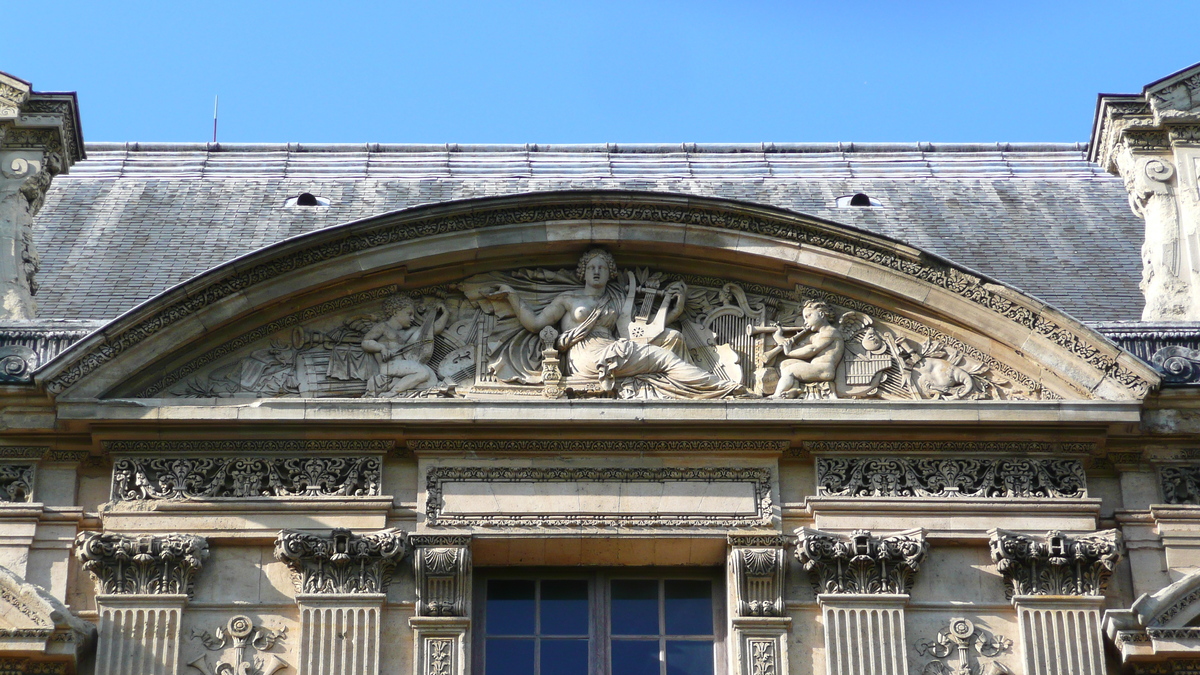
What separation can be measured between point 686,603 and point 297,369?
10.5 feet

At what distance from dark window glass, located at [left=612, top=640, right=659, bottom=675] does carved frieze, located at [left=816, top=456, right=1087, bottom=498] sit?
156cm

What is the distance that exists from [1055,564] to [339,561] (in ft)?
15.4

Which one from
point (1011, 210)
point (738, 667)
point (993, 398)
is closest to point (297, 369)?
point (738, 667)

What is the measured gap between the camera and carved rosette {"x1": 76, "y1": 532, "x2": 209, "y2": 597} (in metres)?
13.2

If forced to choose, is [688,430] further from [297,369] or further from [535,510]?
[297,369]

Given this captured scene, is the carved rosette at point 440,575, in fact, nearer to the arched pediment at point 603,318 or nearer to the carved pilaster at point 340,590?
the carved pilaster at point 340,590

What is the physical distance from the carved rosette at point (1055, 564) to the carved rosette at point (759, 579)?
1.46 metres

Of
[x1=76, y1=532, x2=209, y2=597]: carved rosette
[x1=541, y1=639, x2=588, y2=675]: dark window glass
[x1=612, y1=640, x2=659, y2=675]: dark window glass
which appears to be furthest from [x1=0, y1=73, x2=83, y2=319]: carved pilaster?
[x1=612, y1=640, x2=659, y2=675]: dark window glass

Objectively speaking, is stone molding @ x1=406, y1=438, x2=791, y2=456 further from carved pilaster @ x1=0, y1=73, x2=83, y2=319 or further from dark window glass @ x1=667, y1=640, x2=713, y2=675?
carved pilaster @ x1=0, y1=73, x2=83, y2=319

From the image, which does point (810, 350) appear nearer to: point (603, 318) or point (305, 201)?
point (603, 318)

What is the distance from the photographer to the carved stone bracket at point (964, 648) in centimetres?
1304

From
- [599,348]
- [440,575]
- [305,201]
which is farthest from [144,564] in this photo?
[305,201]

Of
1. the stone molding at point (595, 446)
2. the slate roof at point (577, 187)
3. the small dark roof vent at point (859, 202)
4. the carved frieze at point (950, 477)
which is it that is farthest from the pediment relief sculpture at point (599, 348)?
the small dark roof vent at point (859, 202)

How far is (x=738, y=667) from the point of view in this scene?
42.8ft
